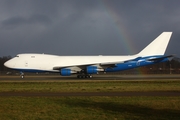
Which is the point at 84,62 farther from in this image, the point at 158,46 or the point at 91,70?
the point at 158,46

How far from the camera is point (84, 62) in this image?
39.9 m

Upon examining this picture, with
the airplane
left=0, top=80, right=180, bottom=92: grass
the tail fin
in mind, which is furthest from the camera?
the tail fin

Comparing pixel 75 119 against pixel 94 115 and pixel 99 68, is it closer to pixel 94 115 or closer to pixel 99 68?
pixel 94 115

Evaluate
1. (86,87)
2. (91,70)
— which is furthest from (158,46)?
(86,87)

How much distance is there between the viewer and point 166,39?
141 feet

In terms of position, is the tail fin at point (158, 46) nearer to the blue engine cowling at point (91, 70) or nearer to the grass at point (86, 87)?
the blue engine cowling at point (91, 70)

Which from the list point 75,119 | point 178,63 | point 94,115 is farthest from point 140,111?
point 178,63

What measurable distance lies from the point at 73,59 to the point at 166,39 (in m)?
15.9

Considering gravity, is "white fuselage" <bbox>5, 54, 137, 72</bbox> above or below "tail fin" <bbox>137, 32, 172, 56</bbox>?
below

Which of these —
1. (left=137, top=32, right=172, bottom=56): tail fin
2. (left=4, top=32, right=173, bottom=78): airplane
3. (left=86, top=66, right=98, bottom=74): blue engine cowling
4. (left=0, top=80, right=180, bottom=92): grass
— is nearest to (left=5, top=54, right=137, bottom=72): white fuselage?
(left=4, top=32, right=173, bottom=78): airplane

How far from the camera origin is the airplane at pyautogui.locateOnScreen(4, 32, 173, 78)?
38.8 metres

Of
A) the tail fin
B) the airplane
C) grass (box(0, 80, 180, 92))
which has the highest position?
the tail fin

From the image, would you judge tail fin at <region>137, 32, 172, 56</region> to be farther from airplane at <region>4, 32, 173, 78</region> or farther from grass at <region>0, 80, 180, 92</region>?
grass at <region>0, 80, 180, 92</region>

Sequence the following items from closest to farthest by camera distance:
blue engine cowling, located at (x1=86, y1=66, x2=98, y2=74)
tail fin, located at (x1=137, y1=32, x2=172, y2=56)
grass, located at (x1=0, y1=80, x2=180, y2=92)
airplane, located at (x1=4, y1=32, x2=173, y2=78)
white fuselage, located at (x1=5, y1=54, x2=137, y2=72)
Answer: grass, located at (x1=0, y1=80, x2=180, y2=92), blue engine cowling, located at (x1=86, y1=66, x2=98, y2=74), airplane, located at (x1=4, y1=32, x2=173, y2=78), white fuselage, located at (x1=5, y1=54, x2=137, y2=72), tail fin, located at (x1=137, y1=32, x2=172, y2=56)
